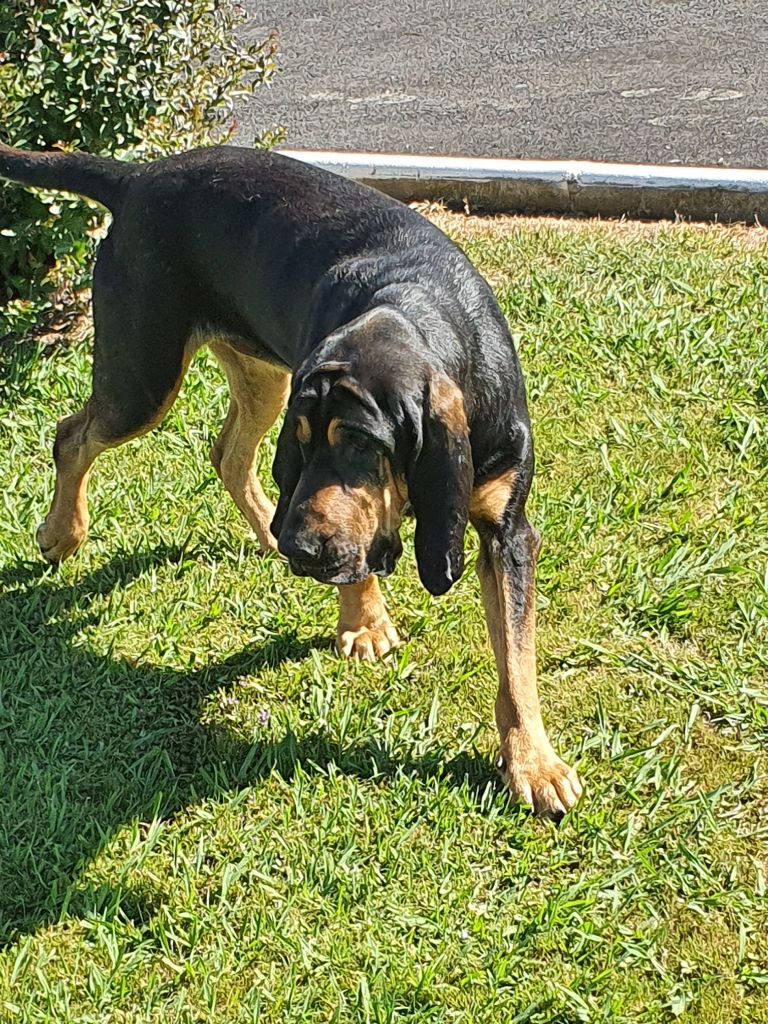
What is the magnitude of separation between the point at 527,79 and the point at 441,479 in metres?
6.33

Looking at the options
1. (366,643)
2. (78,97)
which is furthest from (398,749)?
(78,97)

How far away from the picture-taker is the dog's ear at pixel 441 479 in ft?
10.3

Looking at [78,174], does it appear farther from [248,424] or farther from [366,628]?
[366,628]

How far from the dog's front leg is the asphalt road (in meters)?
4.33

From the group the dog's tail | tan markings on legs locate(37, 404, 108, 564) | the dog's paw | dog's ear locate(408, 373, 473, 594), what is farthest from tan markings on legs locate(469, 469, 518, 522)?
the dog's tail

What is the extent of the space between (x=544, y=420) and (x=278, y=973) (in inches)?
108

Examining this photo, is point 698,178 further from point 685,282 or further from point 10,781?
point 10,781

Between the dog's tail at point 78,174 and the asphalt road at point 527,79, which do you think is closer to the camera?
the dog's tail at point 78,174

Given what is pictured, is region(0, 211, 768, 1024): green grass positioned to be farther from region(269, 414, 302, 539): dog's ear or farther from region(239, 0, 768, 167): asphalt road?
region(239, 0, 768, 167): asphalt road

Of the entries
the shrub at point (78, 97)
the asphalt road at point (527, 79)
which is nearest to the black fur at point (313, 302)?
the shrub at point (78, 97)

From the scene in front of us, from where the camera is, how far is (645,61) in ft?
28.7

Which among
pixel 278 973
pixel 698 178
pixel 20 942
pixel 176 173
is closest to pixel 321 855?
pixel 278 973

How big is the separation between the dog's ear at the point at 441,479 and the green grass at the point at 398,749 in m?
0.90

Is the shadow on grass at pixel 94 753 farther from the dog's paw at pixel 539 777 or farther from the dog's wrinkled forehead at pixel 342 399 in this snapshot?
the dog's wrinkled forehead at pixel 342 399
